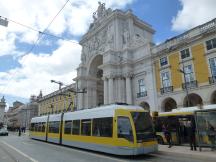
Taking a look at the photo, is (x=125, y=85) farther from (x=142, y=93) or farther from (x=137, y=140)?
(x=137, y=140)

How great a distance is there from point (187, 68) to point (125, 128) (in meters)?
18.4

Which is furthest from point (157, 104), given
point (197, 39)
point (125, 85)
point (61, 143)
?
point (61, 143)

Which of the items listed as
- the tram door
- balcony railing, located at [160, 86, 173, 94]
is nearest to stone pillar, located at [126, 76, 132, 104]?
balcony railing, located at [160, 86, 173, 94]

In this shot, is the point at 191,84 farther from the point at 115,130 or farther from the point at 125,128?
the point at 115,130

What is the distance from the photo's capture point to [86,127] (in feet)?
51.7

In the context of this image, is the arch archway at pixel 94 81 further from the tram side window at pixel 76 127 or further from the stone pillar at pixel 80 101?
the tram side window at pixel 76 127

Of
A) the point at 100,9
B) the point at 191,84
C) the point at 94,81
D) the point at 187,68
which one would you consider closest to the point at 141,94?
the point at 187,68

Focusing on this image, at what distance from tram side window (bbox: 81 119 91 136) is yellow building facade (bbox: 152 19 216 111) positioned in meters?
13.2

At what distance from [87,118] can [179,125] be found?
7748mm

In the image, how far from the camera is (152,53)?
3266 centimetres

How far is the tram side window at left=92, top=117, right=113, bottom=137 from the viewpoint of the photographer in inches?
519

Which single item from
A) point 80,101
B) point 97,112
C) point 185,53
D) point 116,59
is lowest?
point 97,112

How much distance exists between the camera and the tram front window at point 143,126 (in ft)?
40.3

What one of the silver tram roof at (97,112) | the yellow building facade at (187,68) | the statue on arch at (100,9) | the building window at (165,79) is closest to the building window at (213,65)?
the yellow building facade at (187,68)
